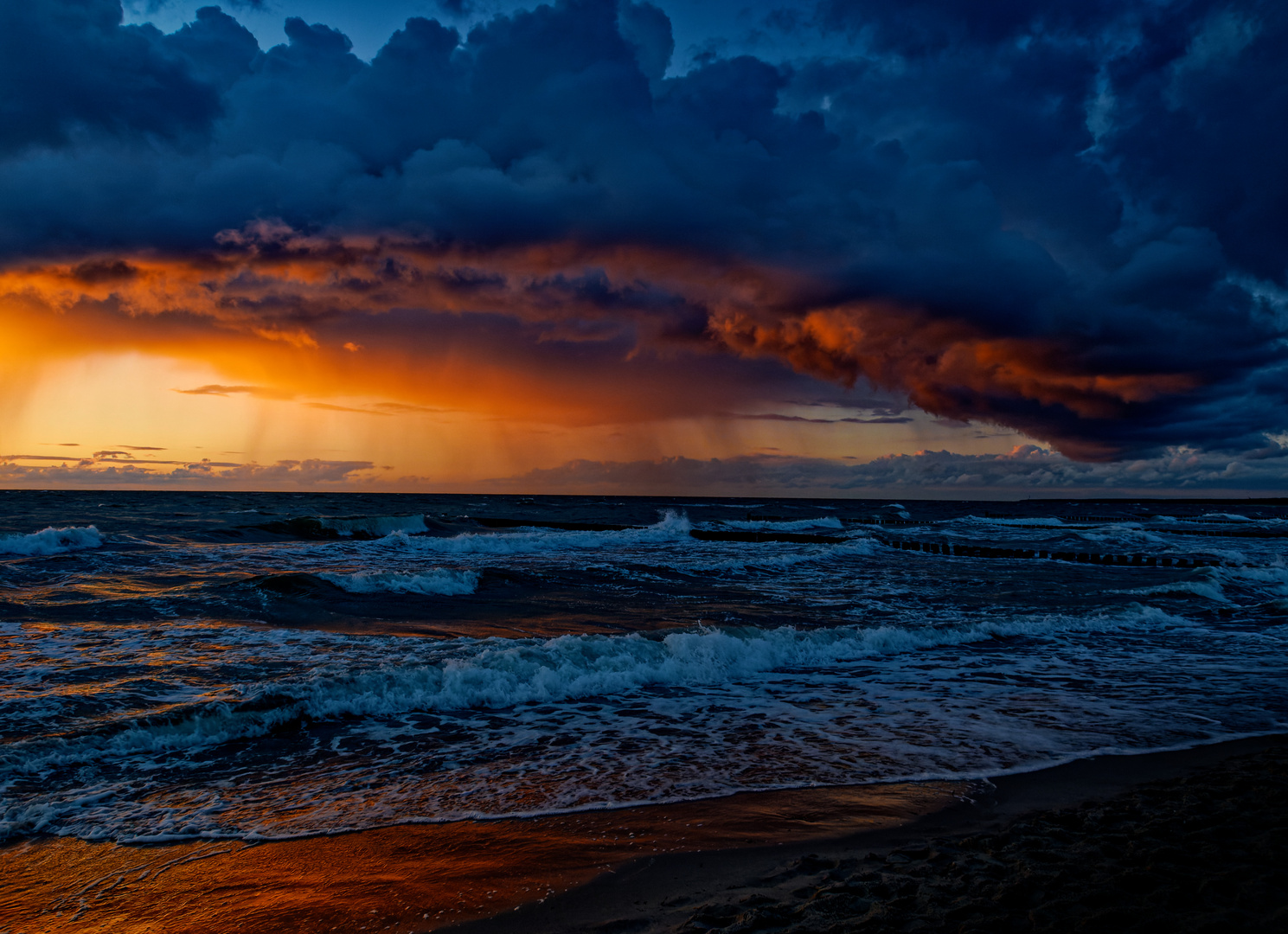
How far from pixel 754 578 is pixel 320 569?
46.0 feet

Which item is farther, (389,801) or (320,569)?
(320,569)

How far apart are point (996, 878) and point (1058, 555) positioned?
34.7 meters

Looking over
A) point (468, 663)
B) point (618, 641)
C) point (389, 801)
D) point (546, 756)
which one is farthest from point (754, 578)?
point (389, 801)

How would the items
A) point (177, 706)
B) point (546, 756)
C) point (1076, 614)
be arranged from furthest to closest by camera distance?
point (1076, 614)
point (177, 706)
point (546, 756)

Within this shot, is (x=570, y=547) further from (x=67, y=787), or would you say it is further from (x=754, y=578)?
(x=67, y=787)

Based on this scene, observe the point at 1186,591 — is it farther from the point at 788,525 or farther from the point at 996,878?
the point at 788,525

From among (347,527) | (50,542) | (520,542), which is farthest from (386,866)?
(347,527)

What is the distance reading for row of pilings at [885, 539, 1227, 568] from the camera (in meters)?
30.8

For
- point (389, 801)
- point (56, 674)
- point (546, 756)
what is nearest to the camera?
point (389, 801)

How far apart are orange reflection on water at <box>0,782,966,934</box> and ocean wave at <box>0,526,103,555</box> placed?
26.1m

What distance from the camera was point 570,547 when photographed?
33.7 m

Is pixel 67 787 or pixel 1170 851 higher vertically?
pixel 1170 851

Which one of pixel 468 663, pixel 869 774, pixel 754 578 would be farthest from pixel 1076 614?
pixel 468 663

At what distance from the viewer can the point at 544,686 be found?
9.59m
